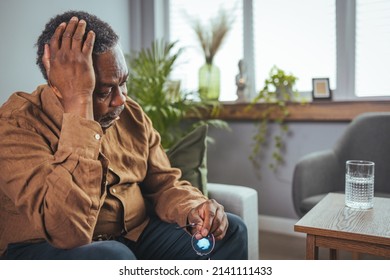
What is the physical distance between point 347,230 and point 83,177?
0.63m

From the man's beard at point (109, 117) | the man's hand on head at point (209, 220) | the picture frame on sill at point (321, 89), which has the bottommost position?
the man's hand on head at point (209, 220)

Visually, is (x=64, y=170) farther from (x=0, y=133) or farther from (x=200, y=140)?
(x=200, y=140)

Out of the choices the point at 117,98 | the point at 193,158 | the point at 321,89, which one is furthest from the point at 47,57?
the point at 321,89

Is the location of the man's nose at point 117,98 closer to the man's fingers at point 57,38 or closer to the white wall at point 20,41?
the man's fingers at point 57,38

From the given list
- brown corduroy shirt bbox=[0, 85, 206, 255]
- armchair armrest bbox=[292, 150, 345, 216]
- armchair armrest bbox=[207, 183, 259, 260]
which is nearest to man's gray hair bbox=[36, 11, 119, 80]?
brown corduroy shirt bbox=[0, 85, 206, 255]

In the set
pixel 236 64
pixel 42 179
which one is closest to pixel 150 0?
pixel 236 64

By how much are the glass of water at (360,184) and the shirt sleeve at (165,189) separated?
427 millimetres

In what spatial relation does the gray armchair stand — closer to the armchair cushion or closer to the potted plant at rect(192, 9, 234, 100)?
the armchair cushion

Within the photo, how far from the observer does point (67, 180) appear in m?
0.80

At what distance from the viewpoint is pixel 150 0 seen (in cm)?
262

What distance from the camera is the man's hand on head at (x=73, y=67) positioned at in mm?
845

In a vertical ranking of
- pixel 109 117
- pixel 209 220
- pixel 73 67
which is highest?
pixel 73 67

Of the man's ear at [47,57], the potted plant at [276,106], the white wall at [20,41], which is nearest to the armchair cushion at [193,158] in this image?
the man's ear at [47,57]

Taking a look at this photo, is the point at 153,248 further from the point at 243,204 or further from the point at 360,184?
the point at 360,184
